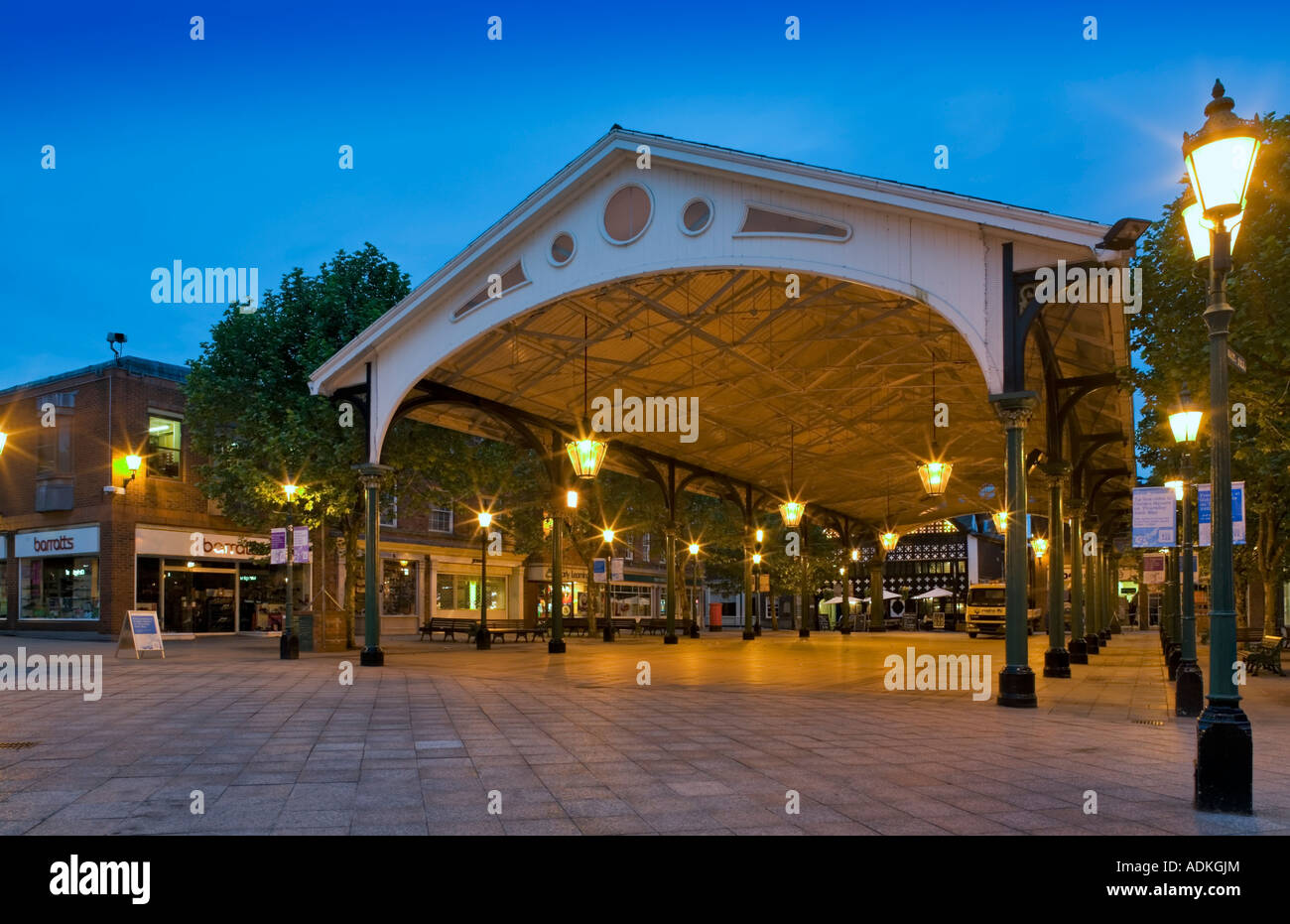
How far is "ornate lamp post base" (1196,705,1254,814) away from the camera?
677 cm

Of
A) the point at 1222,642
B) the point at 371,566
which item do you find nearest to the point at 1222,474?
the point at 1222,642

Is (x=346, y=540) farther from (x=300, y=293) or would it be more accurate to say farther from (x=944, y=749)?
(x=944, y=749)

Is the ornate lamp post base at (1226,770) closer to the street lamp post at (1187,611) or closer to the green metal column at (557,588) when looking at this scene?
the street lamp post at (1187,611)

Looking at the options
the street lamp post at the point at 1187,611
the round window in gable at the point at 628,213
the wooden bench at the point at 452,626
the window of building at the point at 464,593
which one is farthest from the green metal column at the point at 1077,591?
the window of building at the point at 464,593

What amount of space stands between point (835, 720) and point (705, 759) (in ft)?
12.1

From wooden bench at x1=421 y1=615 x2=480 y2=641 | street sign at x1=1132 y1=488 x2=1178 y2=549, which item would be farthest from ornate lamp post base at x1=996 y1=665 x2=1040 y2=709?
wooden bench at x1=421 y1=615 x2=480 y2=641

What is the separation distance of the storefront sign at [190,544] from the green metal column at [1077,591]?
79.1 feet

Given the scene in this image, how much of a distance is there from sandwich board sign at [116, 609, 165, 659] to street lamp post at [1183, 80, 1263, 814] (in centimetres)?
2255

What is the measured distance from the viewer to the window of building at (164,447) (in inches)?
1320

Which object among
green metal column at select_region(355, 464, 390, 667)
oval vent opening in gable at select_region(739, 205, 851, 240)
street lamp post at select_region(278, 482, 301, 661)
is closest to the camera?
oval vent opening in gable at select_region(739, 205, 851, 240)

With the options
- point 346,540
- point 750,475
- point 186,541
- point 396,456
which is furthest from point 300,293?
point 750,475

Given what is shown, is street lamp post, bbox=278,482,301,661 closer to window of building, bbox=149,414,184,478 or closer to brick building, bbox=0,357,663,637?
brick building, bbox=0,357,663,637

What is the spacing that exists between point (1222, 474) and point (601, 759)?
18.6ft
